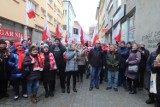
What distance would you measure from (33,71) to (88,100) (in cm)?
192

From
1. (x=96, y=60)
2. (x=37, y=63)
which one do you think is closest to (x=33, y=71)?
(x=37, y=63)

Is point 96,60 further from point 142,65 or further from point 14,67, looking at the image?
point 14,67

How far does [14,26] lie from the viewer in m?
17.1

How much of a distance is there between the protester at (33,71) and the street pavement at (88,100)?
0.30 m

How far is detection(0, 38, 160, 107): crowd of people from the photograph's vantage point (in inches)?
298

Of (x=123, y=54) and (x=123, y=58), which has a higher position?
(x=123, y=54)

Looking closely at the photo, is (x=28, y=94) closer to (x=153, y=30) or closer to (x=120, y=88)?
(x=120, y=88)

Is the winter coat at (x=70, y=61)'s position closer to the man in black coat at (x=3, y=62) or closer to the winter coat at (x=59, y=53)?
the winter coat at (x=59, y=53)

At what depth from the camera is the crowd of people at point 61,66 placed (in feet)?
24.8

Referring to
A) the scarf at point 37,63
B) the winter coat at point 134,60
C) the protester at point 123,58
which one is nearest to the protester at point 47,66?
the scarf at point 37,63

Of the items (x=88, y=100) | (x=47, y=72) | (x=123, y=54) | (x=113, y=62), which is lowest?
(x=88, y=100)

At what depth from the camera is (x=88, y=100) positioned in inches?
303

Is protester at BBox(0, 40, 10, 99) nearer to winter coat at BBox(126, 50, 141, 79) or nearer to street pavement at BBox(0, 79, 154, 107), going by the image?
street pavement at BBox(0, 79, 154, 107)

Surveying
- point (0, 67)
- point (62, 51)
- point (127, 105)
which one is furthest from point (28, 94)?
point (127, 105)
